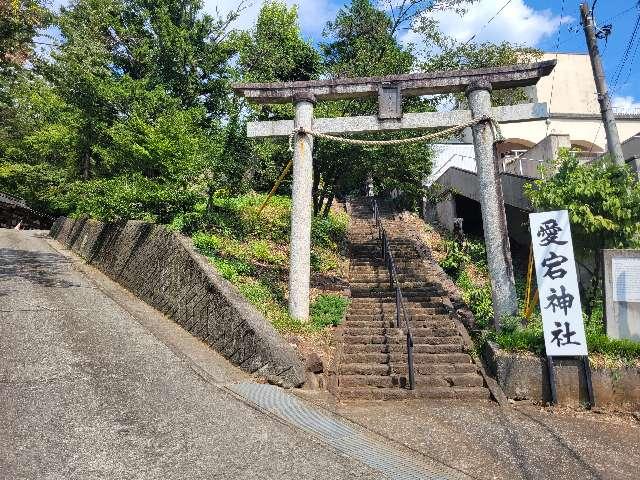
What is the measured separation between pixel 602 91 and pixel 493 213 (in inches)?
147

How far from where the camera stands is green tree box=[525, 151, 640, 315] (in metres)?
7.76

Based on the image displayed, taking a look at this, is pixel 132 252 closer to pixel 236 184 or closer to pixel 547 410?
pixel 236 184

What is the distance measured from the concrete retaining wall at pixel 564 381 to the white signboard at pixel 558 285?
0.29 meters

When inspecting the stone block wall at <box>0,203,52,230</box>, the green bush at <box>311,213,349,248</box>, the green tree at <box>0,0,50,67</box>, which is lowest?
the green bush at <box>311,213,349,248</box>

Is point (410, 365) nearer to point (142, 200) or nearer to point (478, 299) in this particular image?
point (478, 299)

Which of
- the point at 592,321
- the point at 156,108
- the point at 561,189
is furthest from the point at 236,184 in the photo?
the point at 592,321

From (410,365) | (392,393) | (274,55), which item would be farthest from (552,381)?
(274,55)

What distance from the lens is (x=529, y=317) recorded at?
834 centimetres

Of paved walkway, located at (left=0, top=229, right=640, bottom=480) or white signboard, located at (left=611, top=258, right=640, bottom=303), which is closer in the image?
paved walkway, located at (left=0, top=229, right=640, bottom=480)

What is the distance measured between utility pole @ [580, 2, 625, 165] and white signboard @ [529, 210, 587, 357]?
2714 millimetres

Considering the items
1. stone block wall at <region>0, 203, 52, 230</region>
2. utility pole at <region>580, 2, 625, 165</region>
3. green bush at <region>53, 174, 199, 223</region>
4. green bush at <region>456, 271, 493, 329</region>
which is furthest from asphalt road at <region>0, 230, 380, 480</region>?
stone block wall at <region>0, 203, 52, 230</region>

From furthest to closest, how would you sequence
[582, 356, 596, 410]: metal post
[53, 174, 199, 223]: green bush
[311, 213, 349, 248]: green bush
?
[311, 213, 349, 248]: green bush
[53, 174, 199, 223]: green bush
[582, 356, 596, 410]: metal post

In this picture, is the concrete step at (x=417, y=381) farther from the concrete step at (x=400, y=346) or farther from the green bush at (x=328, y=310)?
the green bush at (x=328, y=310)

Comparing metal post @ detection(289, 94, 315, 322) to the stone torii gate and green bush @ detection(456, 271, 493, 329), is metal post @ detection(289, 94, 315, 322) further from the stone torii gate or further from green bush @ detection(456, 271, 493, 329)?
green bush @ detection(456, 271, 493, 329)
